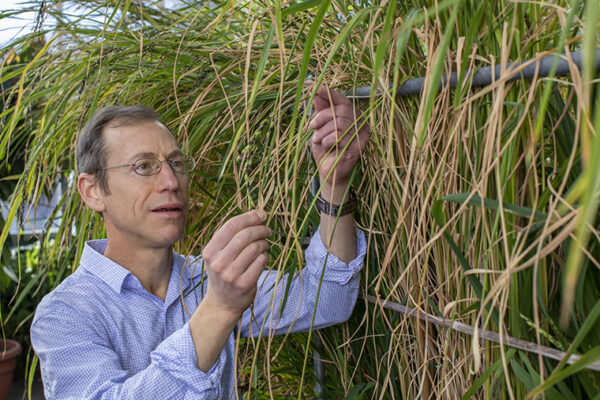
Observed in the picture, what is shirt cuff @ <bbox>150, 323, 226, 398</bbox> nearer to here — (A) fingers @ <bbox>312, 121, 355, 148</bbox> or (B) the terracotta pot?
(A) fingers @ <bbox>312, 121, 355, 148</bbox>

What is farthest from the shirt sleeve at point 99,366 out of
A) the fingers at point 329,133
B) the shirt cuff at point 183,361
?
the fingers at point 329,133

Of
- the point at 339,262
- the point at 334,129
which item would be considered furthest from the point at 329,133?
the point at 339,262

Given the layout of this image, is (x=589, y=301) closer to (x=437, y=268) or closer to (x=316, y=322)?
(x=437, y=268)

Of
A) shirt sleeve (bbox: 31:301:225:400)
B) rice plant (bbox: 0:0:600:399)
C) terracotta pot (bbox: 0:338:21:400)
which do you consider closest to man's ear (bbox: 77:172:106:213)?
rice plant (bbox: 0:0:600:399)

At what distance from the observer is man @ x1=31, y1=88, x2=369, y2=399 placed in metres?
0.84

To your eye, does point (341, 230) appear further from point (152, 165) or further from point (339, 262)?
point (152, 165)

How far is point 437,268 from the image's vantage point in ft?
2.31

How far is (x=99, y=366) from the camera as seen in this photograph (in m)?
0.95

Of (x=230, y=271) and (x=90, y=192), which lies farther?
(x=90, y=192)

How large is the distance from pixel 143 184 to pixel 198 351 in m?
0.41

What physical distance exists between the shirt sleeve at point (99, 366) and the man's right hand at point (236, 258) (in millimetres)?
102

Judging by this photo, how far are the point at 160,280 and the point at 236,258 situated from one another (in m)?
0.48

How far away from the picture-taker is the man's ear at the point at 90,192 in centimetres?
121

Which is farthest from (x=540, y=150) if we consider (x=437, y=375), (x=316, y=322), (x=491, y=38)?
(x=316, y=322)
